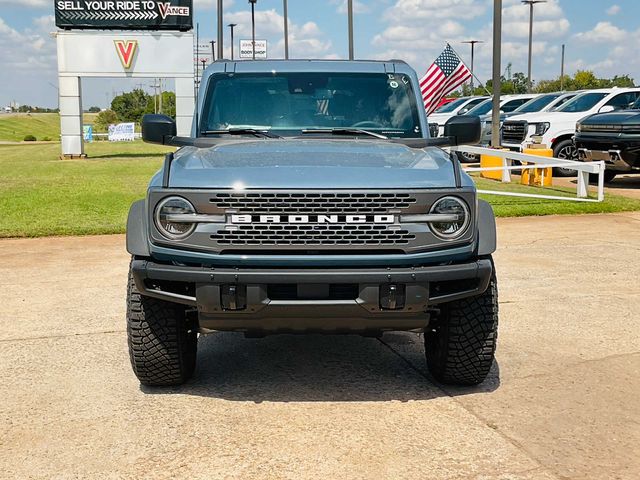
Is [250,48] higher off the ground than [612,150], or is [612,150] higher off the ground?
[250,48]

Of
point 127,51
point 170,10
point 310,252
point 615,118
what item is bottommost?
point 310,252

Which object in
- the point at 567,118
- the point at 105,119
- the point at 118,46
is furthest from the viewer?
the point at 105,119

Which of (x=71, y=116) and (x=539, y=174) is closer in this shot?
(x=539, y=174)

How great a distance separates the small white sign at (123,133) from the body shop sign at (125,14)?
25.8m

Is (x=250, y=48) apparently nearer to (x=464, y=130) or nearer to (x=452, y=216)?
(x=464, y=130)

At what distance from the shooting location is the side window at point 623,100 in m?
17.7

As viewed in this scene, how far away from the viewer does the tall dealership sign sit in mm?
29719

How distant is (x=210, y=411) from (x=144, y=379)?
1.66ft

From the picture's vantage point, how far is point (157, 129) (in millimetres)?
5383

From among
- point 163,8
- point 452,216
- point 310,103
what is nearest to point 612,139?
point 310,103

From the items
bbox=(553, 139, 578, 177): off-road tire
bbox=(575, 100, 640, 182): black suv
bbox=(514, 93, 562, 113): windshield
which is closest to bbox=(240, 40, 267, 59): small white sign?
bbox=(514, 93, 562, 113): windshield

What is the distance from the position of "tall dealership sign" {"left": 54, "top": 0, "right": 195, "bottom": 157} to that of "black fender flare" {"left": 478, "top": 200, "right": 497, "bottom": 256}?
26167 mm

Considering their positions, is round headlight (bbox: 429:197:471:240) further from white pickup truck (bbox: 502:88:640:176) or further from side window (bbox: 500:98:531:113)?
side window (bbox: 500:98:531:113)

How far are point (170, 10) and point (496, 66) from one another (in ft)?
43.5
